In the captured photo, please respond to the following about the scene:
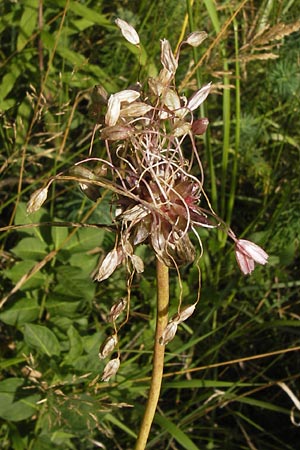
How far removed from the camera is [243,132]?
2.19 metres

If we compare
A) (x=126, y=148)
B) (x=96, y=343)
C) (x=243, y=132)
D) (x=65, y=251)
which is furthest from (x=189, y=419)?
(x=126, y=148)

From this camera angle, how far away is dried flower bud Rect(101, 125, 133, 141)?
887 millimetres

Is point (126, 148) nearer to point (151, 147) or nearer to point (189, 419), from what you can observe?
point (151, 147)

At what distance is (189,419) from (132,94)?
115 centimetres

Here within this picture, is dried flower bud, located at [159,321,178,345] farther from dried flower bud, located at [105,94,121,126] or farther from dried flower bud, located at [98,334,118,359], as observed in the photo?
dried flower bud, located at [105,94,121,126]

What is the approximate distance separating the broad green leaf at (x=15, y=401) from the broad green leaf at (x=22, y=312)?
5.6 inches

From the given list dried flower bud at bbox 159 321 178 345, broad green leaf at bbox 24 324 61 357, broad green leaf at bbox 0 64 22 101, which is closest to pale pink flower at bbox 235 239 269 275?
dried flower bud at bbox 159 321 178 345

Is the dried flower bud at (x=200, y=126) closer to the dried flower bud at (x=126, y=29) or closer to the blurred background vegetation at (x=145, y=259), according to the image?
the dried flower bud at (x=126, y=29)

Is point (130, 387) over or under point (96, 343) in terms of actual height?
under

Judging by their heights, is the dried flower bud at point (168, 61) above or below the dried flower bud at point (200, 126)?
above

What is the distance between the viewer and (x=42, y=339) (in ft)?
5.47

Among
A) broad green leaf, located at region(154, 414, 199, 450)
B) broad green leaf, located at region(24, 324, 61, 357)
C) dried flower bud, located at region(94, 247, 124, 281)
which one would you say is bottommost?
broad green leaf, located at region(154, 414, 199, 450)

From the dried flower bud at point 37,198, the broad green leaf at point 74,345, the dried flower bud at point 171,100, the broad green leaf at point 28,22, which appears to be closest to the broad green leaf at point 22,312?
the broad green leaf at point 74,345

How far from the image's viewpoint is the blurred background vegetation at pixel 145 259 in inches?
66.2
